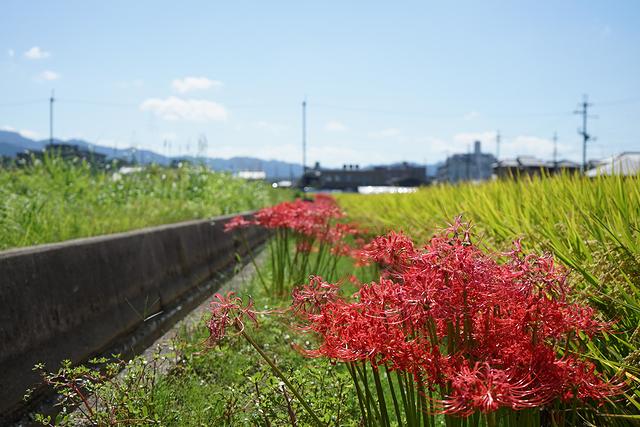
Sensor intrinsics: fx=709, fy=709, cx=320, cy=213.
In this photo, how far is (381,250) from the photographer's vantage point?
8.53ft

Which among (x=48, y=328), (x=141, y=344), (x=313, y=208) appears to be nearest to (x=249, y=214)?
(x=313, y=208)

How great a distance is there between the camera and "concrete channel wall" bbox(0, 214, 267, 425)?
462 centimetres

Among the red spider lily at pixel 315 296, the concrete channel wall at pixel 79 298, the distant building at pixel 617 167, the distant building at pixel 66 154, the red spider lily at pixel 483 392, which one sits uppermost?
the distant building at pixel 66 154

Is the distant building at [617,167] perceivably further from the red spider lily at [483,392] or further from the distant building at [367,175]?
the distant building at [367,175]

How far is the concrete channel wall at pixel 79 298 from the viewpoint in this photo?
4.62 meters

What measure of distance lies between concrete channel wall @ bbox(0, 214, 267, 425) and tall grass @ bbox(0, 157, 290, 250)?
2.49 ft

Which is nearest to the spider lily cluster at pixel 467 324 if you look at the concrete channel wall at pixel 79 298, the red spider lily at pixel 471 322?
the red spider lily at pixel 471 322

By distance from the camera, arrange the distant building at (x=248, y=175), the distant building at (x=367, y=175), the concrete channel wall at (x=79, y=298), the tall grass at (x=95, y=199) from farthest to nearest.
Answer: the distant building at (x=367, y=175)
the distant building at (x=248, y=175)
the tall grass at (x=95, y=199)
the concrete channel wall at (x=79, y=298)

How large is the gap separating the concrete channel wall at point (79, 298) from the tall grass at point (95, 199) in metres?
0.76

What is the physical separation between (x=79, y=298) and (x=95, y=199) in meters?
6.57

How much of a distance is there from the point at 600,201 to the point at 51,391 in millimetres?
4050

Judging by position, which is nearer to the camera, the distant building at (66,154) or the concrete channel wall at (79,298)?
the concrete channel wall at (79,298)

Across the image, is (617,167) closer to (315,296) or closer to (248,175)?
(315,296)

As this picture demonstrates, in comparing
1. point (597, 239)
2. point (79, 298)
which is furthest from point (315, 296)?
point (79, 298)
